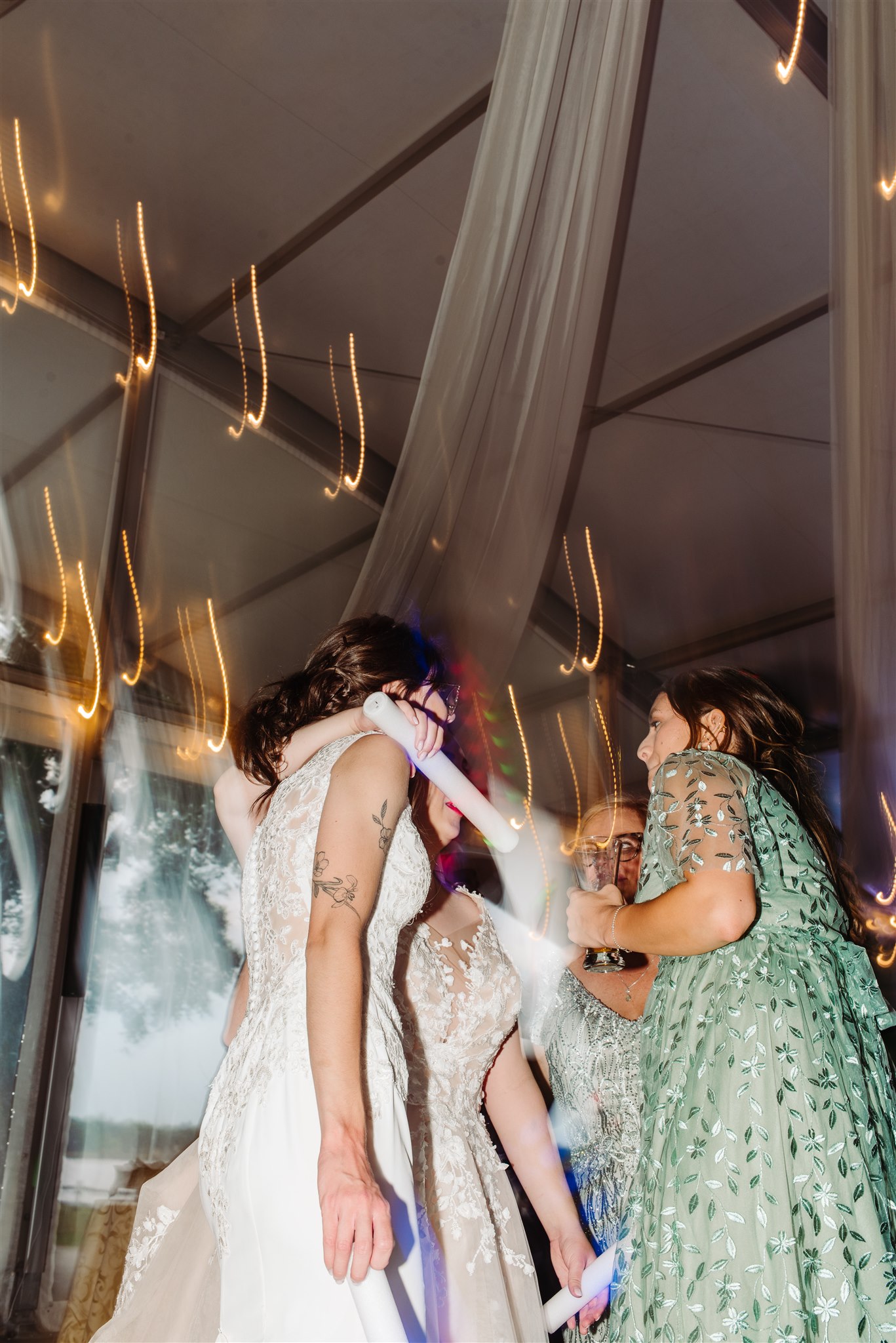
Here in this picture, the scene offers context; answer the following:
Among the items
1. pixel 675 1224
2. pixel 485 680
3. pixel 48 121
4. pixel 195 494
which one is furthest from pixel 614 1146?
pixel 195 494

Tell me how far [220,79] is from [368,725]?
3.63m

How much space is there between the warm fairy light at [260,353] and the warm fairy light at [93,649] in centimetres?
125

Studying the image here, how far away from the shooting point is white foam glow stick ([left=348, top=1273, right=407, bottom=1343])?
863mm

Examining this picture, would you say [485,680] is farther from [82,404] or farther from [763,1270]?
[82,404]

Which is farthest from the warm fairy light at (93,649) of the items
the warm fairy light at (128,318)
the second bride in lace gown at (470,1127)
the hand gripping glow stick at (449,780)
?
the hand gripping glow stick at (449,780)

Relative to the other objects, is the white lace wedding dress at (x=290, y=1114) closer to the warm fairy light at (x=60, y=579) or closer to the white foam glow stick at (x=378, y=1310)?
the white foam glow stick at (x=378, y=1310)

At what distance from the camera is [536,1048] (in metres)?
2.05

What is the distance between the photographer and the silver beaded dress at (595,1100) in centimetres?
174

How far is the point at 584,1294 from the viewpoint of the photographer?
1379 mm

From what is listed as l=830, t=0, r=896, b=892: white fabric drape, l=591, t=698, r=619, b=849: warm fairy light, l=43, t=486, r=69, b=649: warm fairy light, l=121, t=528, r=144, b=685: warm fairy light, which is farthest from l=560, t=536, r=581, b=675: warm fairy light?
l=830, t=0, r=896, b=892: white fabric drape

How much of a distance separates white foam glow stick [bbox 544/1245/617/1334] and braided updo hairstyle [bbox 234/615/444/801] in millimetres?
793

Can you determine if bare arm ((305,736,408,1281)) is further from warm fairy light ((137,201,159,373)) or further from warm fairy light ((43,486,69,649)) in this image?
warm fairy light ((43,486,69,649))

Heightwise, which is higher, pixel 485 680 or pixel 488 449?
pixel 488 449

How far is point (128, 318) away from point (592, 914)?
15.7 feet
